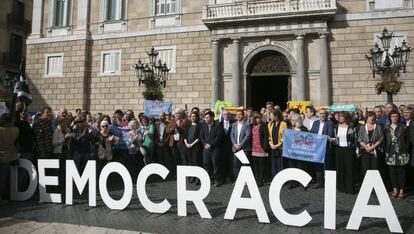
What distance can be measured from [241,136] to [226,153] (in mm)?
864

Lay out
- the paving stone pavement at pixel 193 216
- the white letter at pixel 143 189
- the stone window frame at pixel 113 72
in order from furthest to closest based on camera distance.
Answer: the stone window frame at pixel 113 72, the white letter at pixel 143 189, the paving stone pavement at pixel 193 216

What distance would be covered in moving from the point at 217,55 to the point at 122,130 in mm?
9744

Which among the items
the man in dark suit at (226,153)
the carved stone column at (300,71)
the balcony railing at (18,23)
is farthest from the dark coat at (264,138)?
the balcony railing at (18,23)

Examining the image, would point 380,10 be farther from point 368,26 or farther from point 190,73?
point 190,73

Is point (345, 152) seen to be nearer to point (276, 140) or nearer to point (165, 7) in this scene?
point (276, 140)

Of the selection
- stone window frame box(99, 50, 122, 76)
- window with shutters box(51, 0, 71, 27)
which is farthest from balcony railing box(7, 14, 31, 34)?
stone window frame box(99, 50, 122, 76)

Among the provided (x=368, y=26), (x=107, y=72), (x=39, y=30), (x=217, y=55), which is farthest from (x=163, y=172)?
(x=39, y=30)

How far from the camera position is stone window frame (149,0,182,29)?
813 inches

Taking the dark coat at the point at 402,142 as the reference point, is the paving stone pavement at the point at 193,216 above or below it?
below

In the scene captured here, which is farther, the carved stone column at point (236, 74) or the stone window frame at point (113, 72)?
the stone window frame at point (113, 72)

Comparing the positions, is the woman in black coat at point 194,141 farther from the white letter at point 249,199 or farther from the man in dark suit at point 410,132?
the man in dark suit at point 410,132

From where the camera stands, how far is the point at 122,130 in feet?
35.5

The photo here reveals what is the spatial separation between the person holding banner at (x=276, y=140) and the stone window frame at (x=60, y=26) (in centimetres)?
1842

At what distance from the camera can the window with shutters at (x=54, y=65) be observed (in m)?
23.0
